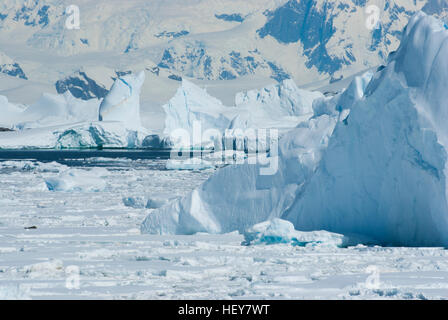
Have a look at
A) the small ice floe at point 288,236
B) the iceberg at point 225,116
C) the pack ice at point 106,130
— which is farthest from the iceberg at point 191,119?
the small ice floe at point 288,236

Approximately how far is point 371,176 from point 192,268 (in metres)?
2.92

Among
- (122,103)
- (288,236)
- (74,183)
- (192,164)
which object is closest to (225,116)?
(122,103)

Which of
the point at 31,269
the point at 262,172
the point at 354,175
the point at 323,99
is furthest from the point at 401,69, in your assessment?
the point at 31,269

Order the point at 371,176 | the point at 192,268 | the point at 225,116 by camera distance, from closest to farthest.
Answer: the point at 192,268 < the point at 371,176 < the point at 225,116

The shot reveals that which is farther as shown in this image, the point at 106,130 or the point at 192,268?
the point at 106,130

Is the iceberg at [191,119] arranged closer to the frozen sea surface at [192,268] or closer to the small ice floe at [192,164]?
the small ice floe at [192,164]

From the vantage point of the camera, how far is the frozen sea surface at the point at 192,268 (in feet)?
20.6

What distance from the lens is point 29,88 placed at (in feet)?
600

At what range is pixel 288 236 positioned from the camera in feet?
29.3

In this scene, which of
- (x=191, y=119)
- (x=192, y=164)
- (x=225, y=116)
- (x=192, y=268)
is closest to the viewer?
(x=192, y=268)

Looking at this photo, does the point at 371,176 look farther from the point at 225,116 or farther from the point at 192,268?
the point at 225,116

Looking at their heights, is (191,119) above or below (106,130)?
above

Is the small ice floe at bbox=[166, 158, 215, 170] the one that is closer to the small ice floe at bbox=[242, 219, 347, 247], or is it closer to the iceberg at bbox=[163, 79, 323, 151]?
the iceberg at bbox=[163, 79, 323, 151]

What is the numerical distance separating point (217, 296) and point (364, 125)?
13.6ft
